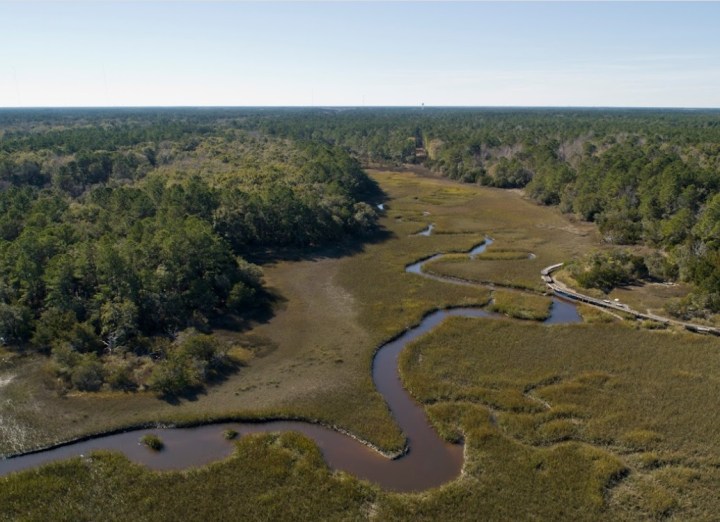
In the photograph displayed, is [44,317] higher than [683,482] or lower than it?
higher

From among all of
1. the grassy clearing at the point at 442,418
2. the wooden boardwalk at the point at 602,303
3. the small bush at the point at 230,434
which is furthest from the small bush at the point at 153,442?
the wooden boardwalk at the point at 602,303

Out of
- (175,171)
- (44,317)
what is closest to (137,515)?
(44,317)

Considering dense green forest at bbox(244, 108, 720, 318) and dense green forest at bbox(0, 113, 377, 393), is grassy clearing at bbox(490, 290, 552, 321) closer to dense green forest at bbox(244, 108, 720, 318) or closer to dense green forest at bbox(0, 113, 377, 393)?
dense green forest at bbox(244, 108, 720, 318)

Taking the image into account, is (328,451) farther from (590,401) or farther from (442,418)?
(590,401)

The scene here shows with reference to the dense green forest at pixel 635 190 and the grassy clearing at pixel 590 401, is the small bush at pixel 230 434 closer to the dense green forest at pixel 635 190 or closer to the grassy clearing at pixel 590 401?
the grassy clearing at pixel 590 401

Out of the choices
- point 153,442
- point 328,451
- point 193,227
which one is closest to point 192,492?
point 153,442

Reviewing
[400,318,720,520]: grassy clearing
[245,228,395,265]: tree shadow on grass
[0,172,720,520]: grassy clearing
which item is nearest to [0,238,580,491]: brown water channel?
[0,172,720,520]: grassy clearing

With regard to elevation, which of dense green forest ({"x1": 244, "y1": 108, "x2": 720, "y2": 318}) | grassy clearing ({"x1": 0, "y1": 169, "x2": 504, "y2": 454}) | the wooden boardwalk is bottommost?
grassy clearing ({"x1": 0, "y1": 169, "x2": 504, "y2": 454})

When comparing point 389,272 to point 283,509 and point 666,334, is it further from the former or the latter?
point 283,509
